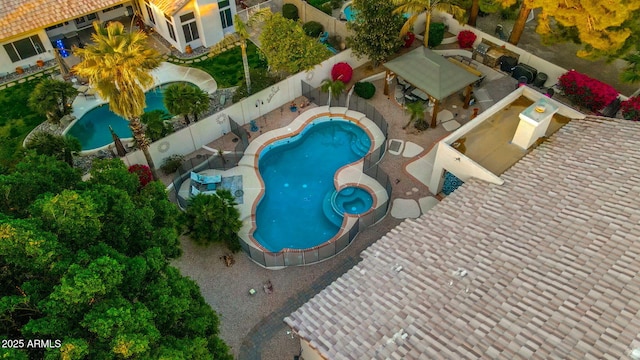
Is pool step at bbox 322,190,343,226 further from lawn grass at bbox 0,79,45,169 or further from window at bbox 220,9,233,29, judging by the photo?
lawn grass at bbox 0,79,45,169

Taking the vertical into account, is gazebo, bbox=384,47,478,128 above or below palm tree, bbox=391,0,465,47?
below

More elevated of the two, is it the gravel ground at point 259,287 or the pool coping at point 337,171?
the pool coping at point 337,171

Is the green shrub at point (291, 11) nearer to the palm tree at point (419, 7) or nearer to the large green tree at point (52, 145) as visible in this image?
the palm tree at point (419, 7)

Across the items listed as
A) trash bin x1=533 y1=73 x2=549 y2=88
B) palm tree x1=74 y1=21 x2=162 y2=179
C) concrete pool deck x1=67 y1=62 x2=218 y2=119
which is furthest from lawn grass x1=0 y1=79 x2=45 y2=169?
trash bin x1=533 y1=73 x2=549 y2=88

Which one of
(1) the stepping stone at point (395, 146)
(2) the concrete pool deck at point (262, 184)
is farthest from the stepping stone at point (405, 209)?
(1) the stepping stone at point (395, 146)

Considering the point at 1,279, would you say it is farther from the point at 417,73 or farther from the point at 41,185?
the point at 417,73
